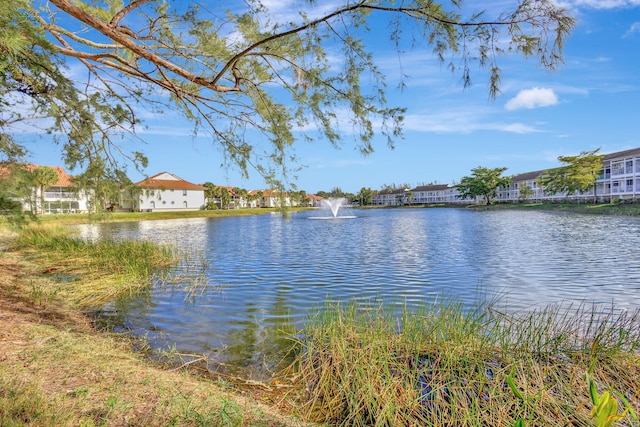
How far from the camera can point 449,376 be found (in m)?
4.46

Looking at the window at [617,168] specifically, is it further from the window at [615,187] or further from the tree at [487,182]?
the tree at [487,182]

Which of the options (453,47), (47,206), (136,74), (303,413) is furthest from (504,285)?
(47,206)

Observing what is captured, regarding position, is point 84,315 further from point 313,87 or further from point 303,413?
point 313,87

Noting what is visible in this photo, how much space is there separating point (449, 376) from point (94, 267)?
11.1 m

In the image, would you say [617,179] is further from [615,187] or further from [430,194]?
[430,194]

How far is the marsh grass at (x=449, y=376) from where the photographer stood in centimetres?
382

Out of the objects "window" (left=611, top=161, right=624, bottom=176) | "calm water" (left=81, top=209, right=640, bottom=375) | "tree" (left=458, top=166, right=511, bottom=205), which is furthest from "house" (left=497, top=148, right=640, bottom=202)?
"calm water" (left=81, top=209, right=640, bottom=375)

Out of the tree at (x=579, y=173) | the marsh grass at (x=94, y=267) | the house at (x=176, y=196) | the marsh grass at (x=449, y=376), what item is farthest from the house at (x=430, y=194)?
the marsh grass at (x=449, y=376)

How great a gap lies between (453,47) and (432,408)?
4.37m

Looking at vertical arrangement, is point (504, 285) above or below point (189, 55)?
below

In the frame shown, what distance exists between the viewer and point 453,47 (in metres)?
5.12

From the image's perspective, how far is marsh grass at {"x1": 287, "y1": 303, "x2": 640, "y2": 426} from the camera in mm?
3824

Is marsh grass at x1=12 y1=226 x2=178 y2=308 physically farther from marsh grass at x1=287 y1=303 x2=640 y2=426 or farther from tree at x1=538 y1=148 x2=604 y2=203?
tree at x1=538 y1=148 x2=604 y2=203

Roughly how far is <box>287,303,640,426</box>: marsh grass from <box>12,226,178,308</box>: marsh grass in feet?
21.1
